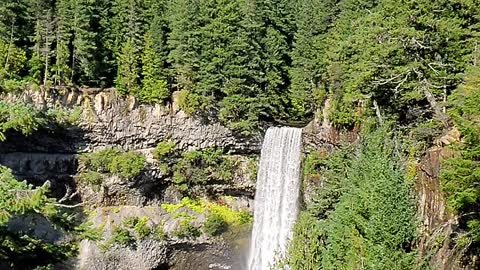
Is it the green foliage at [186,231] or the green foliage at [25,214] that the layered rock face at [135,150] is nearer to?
the green foliage at [186,231]

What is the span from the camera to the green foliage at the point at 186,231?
30.5 metres

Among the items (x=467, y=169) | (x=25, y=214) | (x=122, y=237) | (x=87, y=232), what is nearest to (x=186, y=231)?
(x=122, y=237)

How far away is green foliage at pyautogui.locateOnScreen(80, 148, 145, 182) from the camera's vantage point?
102 feet

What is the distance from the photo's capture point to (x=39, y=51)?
3262cm

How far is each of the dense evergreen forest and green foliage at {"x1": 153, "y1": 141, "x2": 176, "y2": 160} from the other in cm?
255

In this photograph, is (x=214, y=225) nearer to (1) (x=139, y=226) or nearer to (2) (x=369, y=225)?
(1) (x=139, y=226)

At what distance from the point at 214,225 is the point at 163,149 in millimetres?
5742

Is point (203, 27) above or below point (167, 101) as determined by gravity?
above

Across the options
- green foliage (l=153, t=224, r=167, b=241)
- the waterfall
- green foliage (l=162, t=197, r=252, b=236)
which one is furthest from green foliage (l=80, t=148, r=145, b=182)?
the waterfall

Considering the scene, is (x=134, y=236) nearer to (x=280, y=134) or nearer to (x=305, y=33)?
(x=280, y=134)

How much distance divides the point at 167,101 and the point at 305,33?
405 inches

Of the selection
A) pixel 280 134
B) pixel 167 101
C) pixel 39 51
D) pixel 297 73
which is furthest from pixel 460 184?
pixel 39 51

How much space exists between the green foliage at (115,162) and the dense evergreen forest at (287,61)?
3.86 meters

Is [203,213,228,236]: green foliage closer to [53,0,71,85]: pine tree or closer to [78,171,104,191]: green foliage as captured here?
[78,171,104,191]: green foliage
